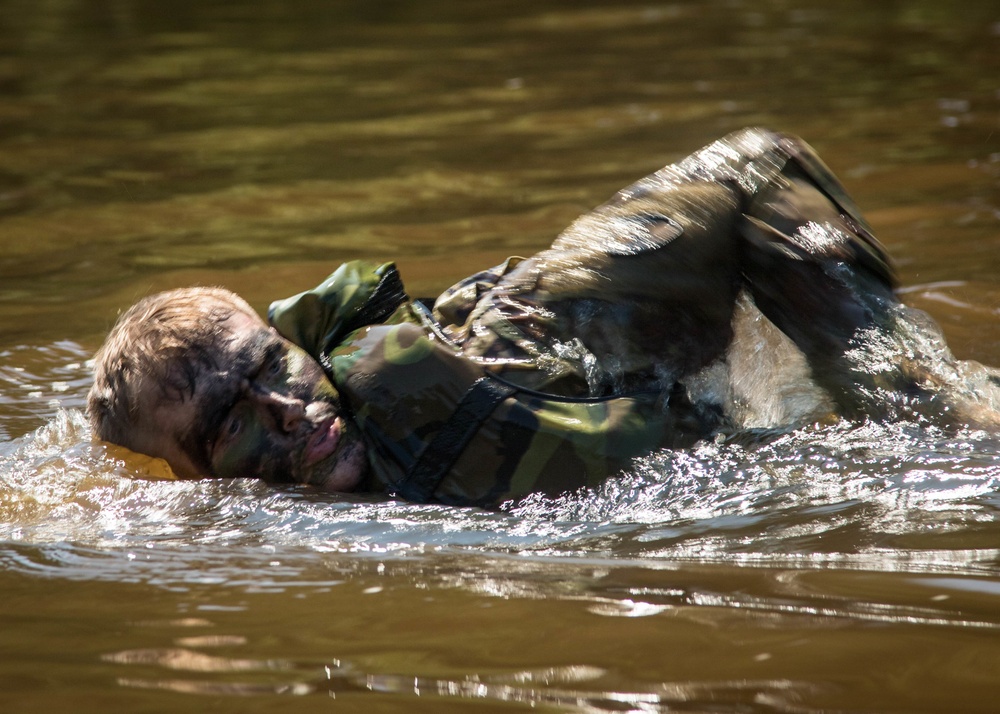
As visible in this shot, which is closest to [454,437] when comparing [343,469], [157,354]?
[343,469]

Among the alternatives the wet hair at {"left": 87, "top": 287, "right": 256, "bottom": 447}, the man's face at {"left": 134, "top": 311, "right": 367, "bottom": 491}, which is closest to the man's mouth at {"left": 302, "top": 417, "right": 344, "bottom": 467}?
the man's face at {"left": 134, "top": 311, "right": 367, "bottom": 491}

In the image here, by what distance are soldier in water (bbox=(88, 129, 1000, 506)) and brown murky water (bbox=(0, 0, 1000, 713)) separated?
11cm

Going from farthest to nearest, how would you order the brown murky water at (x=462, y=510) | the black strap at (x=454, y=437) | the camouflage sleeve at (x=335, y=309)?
1. the camouflage sleeve at (x=335, y=309)
2. the black strap at (x=454, y=437)
3. the brown murky water at (x=462, y=510)

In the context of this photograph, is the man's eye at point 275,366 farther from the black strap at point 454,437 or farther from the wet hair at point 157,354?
the black strap at point 454,437

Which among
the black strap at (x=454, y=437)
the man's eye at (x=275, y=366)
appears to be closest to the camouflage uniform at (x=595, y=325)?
the black strap at (x=454, y=437)

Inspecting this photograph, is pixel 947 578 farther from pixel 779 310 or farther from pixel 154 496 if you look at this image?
pixel 154 496

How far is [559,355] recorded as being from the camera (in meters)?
3.22

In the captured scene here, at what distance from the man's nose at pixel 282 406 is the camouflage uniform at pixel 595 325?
0.13m

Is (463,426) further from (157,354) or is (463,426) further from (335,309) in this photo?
(157,354)

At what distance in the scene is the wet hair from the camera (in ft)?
10.3

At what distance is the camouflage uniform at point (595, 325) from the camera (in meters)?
3.10

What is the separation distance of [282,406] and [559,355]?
29.5 inches

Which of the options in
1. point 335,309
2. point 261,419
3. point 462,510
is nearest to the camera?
point 462,510

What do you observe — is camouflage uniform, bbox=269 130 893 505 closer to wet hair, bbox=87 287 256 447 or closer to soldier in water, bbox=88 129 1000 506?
soldier in water, bbox=88 129 1000 506
